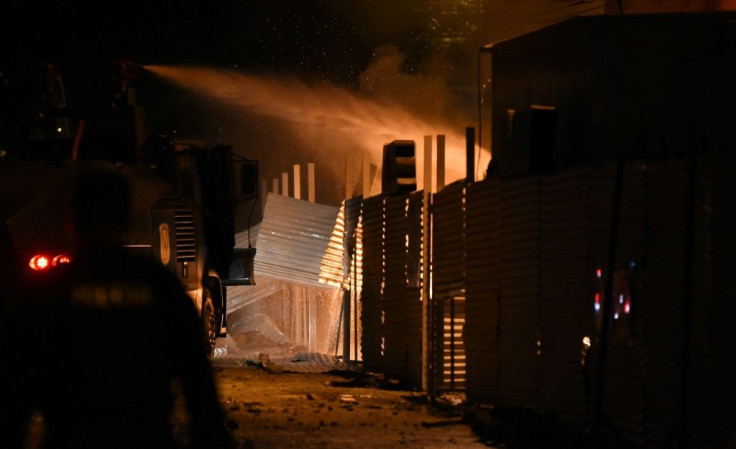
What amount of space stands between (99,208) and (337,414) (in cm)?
306

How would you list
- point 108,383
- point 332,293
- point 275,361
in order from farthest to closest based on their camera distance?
point 332,293
point 275,361
point 108,383

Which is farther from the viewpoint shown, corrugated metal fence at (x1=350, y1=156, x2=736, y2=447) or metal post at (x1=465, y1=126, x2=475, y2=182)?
metal post at (x1=465, y1=126, x2=475, y2=182)

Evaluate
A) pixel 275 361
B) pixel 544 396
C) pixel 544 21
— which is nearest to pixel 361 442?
pixel 544 396

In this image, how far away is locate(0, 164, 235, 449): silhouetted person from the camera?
9734mm

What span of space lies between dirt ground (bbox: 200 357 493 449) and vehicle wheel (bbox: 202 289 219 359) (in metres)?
0.45

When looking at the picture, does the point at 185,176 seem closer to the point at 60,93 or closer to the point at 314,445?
the point at 60,93

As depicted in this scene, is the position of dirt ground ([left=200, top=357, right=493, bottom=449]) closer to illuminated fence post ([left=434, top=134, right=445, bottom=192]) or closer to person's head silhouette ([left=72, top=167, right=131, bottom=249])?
person's head silhouette ([left=72, top=167, right=131, bottom=249])

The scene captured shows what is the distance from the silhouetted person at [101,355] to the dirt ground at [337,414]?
1.60ft

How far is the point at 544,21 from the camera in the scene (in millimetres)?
22922

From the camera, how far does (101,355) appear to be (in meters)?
10.2

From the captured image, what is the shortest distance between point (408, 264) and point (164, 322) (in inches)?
162

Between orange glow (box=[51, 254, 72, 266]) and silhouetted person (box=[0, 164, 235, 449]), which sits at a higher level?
orange glow (box=[51, 254, 72, 266])

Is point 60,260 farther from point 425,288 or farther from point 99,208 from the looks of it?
point 425,288

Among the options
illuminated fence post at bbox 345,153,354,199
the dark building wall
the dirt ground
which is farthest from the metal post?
illuminated fence post at bbox 345,153,354,199
